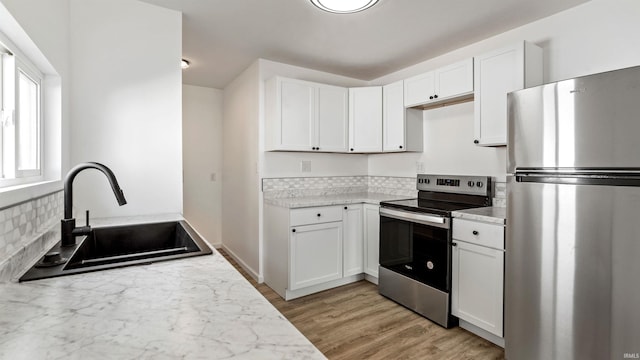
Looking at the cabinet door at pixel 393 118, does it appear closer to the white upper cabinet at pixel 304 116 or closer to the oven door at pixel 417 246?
the white upper cabinet at pixel 304 116

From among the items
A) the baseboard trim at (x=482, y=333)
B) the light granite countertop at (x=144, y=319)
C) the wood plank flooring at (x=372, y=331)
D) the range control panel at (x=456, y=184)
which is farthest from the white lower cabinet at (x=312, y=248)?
the light granite countertop at (x=144, y=319)

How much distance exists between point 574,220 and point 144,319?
6.34 feet

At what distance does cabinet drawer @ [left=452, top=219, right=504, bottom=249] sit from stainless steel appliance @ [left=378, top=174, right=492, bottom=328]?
73mm

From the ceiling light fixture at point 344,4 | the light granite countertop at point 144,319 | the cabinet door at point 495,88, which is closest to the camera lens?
the light granite countertop at point 144,319

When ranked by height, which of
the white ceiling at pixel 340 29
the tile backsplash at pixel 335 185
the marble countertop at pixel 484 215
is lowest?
the marble countertop at pixel 484 215

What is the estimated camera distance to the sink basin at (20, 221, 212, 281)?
1048 millimetres

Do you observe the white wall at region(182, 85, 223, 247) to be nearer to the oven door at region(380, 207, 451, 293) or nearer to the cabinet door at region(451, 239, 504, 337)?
the oven door at region(380, 207, 451, 293)

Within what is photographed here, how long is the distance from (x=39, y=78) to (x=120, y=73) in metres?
0.49

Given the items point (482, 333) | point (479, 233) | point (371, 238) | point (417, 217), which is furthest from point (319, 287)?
point (479, 233)

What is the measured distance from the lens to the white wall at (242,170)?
3.49 metres

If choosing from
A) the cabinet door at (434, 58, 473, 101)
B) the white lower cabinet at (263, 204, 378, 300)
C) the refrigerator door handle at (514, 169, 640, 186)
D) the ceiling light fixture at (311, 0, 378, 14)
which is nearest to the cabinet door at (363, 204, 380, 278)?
the white lower cabinet at (263, 204, 378, 300)

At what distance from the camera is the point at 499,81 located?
236cm

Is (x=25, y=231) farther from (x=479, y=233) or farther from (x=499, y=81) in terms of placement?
(x=499, y=81)

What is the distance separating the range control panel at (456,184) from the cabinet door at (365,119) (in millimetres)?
606
